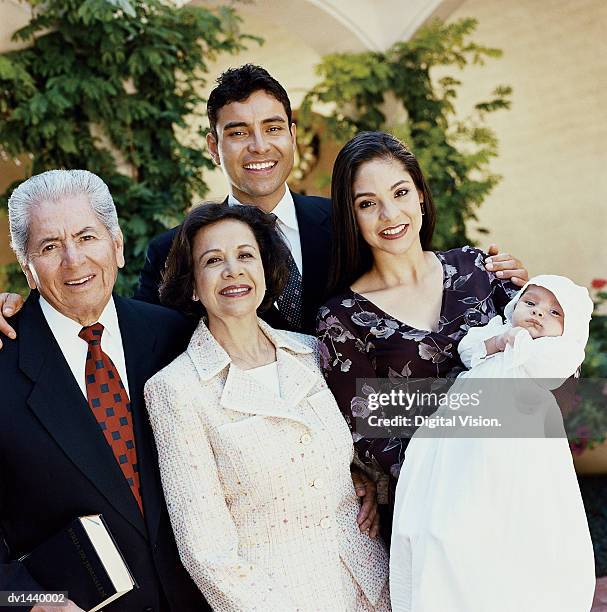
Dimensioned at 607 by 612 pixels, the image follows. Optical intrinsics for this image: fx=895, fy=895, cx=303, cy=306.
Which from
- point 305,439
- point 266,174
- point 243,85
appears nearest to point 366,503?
point 305,439

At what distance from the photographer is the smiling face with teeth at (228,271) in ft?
8.23

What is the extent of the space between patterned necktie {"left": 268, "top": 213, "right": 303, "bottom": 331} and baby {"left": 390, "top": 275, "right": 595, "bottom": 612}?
809mm

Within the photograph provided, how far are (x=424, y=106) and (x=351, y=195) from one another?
412 centimetres

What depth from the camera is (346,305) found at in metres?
2.74

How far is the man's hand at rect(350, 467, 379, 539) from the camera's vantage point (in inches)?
99.8

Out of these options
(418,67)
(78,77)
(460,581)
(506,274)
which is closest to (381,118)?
(418,67)

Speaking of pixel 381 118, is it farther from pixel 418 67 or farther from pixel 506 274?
pixel 506 274

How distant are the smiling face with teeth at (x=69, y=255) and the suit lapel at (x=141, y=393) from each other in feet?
0.57

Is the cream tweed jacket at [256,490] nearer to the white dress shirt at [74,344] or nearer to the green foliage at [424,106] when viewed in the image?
the white dress shirt at [74,344]

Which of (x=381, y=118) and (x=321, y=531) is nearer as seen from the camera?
(x=321, y=531)

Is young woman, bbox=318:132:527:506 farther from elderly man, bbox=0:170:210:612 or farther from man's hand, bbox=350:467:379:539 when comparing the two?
elderly man, bbox=0:170:210:612

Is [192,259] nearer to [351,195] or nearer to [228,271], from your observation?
[228,271]

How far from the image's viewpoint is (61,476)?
2.29 metres

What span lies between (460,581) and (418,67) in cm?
504
